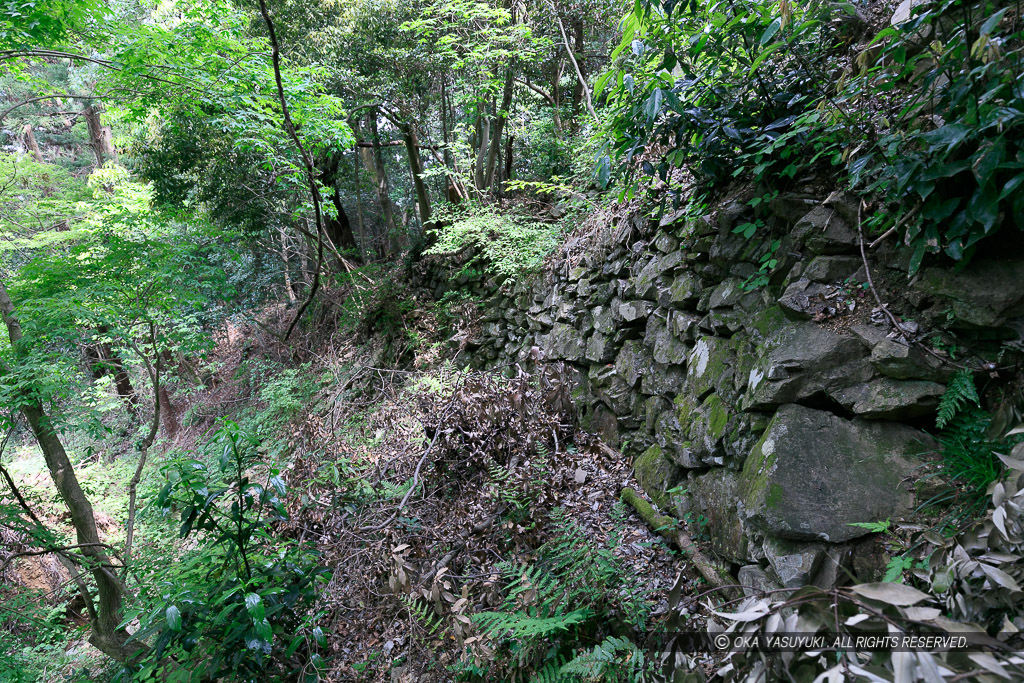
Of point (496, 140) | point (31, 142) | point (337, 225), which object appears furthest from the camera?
point (31, 142)

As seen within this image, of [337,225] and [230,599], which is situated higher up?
[337,225]

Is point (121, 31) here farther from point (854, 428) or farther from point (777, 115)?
point (854, 428)

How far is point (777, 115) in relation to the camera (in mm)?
2475

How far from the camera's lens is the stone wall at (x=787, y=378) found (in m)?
1.76

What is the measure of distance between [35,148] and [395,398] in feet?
→ 47.2

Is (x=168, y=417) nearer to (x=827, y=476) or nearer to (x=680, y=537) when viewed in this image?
(x=680, y=537)

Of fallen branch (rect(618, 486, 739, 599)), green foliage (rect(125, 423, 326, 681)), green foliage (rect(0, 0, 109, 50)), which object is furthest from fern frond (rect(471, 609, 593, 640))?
green foliage (rect(0, 0, 109, 50))

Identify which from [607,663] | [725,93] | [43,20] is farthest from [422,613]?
[43,20]

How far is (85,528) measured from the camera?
4023 millimetres

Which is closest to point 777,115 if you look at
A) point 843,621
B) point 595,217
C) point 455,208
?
point 595,217

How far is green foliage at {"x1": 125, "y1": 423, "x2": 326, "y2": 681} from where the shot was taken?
2.07 metres

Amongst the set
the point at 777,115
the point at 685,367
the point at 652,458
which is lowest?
the point at 652,458

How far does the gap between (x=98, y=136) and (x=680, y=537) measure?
15.2 metres

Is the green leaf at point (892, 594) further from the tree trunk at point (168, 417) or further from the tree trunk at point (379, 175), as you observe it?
the tree trunk at point (168, 417)
